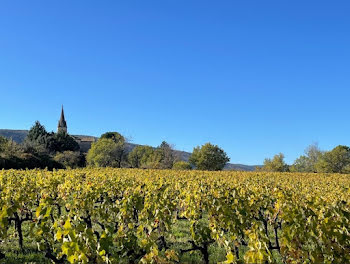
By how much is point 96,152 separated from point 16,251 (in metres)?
43.5

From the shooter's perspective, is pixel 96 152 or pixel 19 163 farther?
pixel 96 152

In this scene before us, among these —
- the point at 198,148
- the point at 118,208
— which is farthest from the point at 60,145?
the point at 118,208

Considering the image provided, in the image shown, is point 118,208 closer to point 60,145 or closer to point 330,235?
point 330,235

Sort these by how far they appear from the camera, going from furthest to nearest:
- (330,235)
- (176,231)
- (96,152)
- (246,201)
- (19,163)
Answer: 1. (96,152)
2. (19,163)
3. (176,231)
4. (246,201)
5. (330,235)

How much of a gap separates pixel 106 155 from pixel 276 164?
3197 cm

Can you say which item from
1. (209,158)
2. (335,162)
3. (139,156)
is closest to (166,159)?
(139,156)

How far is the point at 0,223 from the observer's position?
438 centimetres

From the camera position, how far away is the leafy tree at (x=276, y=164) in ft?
181

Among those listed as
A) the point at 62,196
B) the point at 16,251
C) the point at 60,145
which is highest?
the point at 60,145

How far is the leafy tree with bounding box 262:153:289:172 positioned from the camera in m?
55.2

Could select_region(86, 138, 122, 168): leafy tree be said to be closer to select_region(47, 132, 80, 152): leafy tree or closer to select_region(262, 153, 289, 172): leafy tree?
select_region(47, 132, 80, 152): leafy tree

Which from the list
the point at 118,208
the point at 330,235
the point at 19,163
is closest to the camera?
the point at 330,235

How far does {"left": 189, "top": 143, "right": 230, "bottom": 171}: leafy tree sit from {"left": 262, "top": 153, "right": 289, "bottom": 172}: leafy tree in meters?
7.98

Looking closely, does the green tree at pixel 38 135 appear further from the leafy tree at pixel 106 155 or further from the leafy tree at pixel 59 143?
the leafy tree at pixel 106 155
